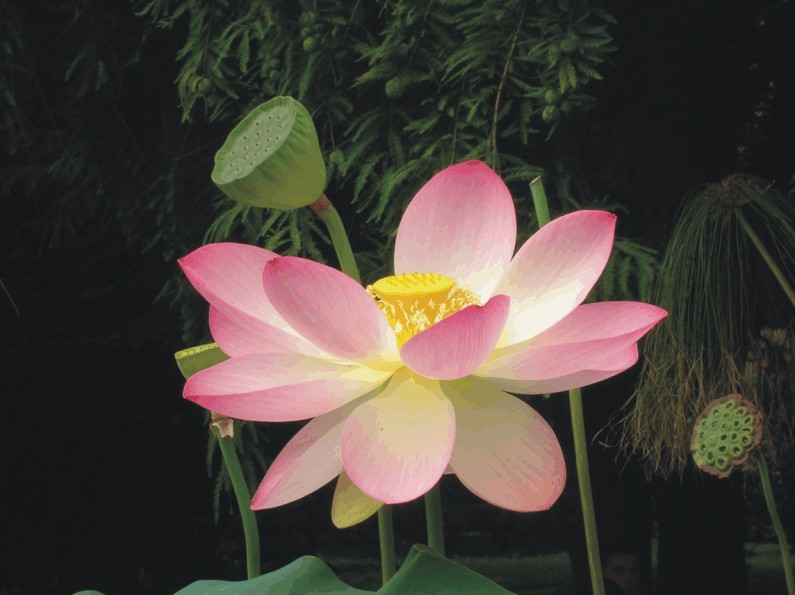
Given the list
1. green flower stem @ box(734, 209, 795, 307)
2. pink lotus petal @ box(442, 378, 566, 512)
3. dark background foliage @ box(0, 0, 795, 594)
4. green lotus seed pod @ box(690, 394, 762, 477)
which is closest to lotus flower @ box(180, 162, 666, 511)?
pink lotus petal @ box(442, 378, 566, 512)

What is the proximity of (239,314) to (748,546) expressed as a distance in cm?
333

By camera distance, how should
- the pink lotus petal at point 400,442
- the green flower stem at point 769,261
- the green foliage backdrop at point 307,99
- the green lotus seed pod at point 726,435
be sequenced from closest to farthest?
the pink lotus petal at point 400,442 < the green lotus seed pod at point 726,435 < the green flower stem at point 769,261 < the green foliage backdrop at point 307,99

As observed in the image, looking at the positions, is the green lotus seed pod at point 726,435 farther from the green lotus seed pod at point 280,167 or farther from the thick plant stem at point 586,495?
the green lotus seed pod at point 280,167

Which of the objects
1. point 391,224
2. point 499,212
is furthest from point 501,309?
point 391,224

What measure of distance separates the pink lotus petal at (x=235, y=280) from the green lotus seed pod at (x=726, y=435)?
297mm

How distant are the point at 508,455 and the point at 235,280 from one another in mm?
101

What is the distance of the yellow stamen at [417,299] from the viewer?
0.33m

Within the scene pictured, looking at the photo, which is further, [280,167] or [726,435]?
[726,435]

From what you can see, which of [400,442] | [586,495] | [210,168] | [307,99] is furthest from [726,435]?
[210,168]

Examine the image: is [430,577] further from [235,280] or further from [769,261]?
[769,261]

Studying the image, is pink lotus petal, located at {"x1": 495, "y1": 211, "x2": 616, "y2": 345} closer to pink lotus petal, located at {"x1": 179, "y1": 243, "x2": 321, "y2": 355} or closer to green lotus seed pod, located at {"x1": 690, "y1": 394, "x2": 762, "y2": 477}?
pink lotus petal, located at {"x1": 179, "y1": 243, "x2": 321, "y2": 355}

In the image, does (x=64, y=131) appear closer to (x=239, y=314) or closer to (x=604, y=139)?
(x=604, y=139)

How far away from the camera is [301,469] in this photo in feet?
0.91

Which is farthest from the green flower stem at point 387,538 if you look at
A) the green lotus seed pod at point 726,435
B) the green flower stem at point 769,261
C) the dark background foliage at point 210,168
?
the dark background foliage at point 210,168
